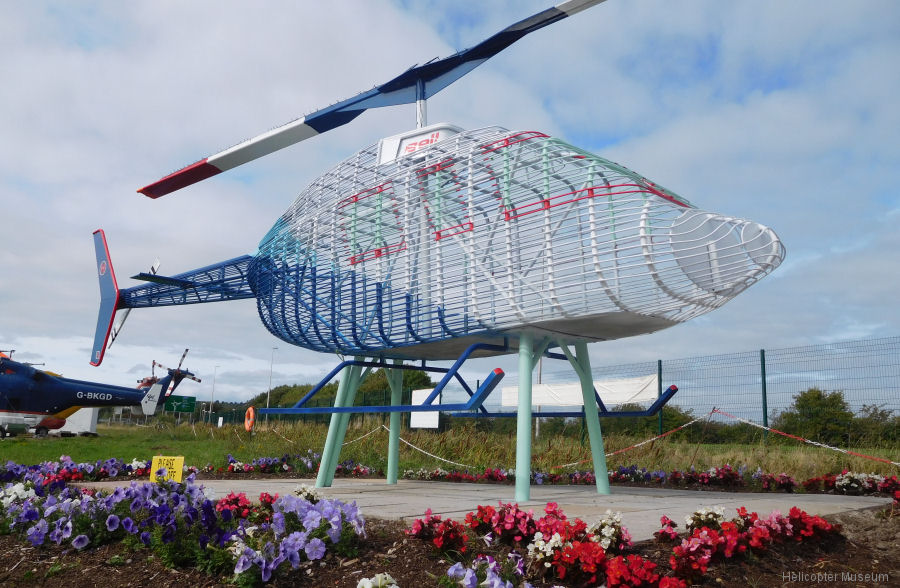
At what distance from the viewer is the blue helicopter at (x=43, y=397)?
94.6 feet

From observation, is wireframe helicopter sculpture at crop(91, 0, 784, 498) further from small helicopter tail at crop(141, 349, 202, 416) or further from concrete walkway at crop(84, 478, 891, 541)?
small helicopter tail at crop(141, 349, 202, 416)

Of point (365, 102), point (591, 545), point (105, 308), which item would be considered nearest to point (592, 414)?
point (591, 545)

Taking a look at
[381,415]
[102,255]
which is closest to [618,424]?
[381,415]

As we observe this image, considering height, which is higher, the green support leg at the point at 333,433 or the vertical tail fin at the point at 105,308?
the vertical tail fin at the point at 105,308

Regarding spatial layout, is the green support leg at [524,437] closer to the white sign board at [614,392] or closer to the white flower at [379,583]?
the white flower at [379,583]

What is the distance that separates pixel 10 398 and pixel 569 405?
2688cm

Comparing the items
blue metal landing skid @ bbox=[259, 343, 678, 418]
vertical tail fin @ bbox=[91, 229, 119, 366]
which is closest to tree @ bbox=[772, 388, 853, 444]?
blue metal landing skid @ bbox=[259, 343, 678, 418]

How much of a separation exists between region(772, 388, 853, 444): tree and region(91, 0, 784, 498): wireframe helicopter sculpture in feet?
21.7

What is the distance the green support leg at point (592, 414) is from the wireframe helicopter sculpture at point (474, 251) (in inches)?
2.2

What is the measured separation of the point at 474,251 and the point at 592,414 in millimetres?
2471

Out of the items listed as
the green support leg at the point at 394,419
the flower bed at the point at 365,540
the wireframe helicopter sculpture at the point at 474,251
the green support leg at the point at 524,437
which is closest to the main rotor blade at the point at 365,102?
the wireframe helicopter sculpture at the point at 474,251

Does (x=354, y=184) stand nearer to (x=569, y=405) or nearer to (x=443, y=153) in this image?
(x=443, y=153)

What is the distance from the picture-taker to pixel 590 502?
6652 mm

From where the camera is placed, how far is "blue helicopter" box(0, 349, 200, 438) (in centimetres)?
2883
